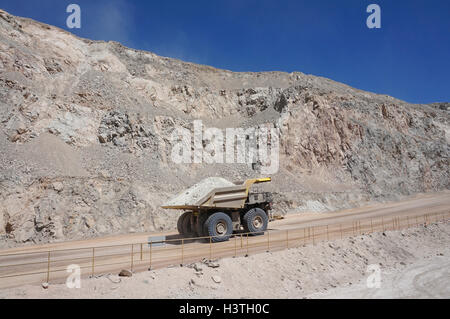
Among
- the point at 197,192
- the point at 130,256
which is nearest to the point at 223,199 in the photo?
the point at 197,192

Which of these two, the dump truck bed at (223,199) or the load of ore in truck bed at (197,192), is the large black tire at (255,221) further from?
the load of ore in truck bed at (197,192)

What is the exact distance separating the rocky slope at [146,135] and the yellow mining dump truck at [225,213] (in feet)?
23.3

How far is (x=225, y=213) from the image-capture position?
15484 millimetres

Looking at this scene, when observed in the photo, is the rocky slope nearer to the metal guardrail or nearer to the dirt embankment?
the metal guardrail

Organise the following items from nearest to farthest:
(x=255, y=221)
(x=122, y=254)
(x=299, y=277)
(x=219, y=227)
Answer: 1. (x=299, y=277)
2. (x=122, y=254)
3. (x=219, y=227)
4. (x=255, y=221)

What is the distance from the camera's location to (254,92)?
46000 millimetres

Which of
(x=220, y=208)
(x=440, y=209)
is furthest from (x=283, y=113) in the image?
(x=220, y=208)

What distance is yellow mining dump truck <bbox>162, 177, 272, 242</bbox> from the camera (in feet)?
47.9

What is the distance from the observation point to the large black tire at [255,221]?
1608 centimetres

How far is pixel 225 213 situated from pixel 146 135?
56.9 ft

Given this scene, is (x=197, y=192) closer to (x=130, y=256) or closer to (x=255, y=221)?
(x=255, y=221)

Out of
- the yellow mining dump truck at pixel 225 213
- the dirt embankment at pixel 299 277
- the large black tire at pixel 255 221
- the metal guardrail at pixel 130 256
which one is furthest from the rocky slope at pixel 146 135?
the dirt embankment at pixel 299 277
